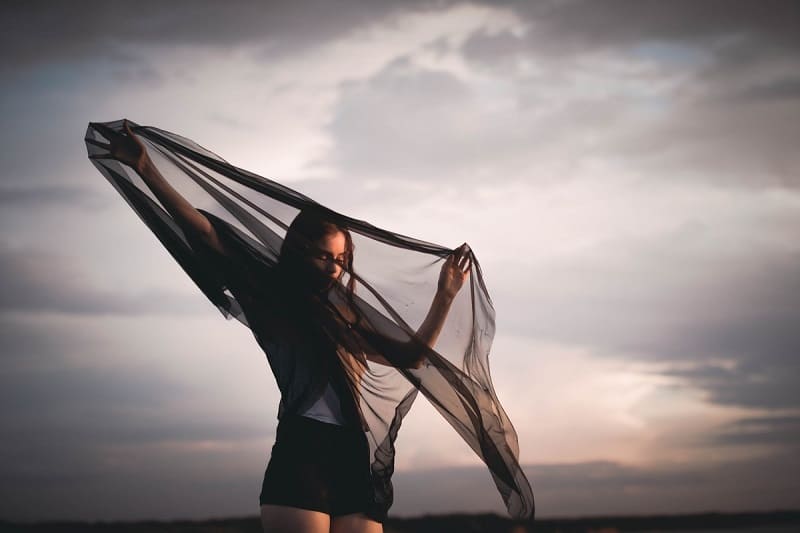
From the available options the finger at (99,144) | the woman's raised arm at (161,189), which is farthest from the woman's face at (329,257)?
the finger at (99,144)

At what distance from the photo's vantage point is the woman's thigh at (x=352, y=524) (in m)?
2.71

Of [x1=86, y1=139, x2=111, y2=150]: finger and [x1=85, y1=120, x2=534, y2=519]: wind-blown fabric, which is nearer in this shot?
[x1=85, y1=120, x2=534, y2=519]: wind-blown fabric

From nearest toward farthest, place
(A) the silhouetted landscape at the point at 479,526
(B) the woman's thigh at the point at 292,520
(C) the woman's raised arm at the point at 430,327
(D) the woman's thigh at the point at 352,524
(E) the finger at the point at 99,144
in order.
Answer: (B) the woman's thigh at the point at 292,520 < (D) the woman's thigh at the point at 352,524 < (C) the woman's raised arm at the point at 430,327 < (E) the finger at the point at 99,144 < (A) the silhouetted landscape at the point at 479,526

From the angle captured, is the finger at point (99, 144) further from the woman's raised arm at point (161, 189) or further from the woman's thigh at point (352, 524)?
the woman's thigh at point (352, 524)

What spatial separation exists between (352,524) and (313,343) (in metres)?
0.78

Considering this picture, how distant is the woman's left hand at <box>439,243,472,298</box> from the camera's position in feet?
11.4

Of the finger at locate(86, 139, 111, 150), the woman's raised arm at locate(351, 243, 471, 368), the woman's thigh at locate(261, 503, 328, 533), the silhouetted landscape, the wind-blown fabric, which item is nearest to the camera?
the woman's thigh at locate(261, 503, 328, 533)

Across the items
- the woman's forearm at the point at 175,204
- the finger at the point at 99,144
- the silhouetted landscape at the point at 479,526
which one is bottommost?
the silhouetted landscape at the point at 479,526

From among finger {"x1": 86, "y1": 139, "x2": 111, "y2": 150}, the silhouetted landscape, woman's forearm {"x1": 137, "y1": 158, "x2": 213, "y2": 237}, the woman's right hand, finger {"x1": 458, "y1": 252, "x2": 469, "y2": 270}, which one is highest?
finger {"x1": 86, "y1": 139, "x2": 111, "y2": 150}

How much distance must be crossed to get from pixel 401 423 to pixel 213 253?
3.87ft

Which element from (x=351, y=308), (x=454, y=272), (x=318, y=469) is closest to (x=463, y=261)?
(x=454, y=272)

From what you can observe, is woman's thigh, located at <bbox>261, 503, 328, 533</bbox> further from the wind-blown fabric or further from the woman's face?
the woman's face

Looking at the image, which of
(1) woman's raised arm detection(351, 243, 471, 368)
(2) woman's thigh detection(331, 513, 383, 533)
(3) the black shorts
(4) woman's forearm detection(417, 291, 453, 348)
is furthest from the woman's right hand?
(2) woman's thigh detection(331, 513, 383, 533)

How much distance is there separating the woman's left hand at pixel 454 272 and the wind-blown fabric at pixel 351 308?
43mm
